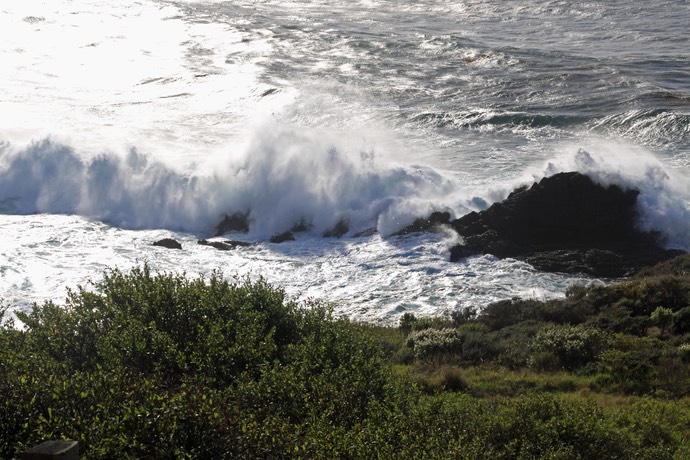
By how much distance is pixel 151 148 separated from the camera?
35938mm

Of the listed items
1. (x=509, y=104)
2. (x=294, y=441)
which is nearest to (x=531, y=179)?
(x=509, y=104)

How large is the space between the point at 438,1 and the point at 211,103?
37.1 m

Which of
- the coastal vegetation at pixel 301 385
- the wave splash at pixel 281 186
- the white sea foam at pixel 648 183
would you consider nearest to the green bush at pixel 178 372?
the coastal vegetation at pixel 301 385

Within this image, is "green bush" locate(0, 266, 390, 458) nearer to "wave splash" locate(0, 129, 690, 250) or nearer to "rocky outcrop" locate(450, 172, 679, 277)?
"rocky outcrop" locate(450, 172, 679, 277)

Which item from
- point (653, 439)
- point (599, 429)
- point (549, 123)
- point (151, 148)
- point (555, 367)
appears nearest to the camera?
point (599, 429)

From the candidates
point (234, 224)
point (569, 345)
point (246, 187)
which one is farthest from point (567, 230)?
point (246, 187)

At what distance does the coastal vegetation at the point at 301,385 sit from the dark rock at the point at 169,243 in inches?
437

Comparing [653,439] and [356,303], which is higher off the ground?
[653,439]

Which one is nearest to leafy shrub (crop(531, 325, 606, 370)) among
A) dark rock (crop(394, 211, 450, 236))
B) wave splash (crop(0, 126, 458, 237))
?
dark rock (crop(394, 211, 450, 236))

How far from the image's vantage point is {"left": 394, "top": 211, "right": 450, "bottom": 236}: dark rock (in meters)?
27.1

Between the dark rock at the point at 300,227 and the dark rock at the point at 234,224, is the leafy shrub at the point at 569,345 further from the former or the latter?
the dark rock at the point at 234,224

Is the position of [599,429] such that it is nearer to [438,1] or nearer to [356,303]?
[356,303]

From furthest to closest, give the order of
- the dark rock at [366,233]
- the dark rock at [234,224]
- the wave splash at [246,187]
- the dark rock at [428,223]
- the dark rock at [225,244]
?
the wave splash at [246,187], the dark rock at [234,224], the dark rock at [366,233], the dark rock at [428,223], the dark rock at [225,244]

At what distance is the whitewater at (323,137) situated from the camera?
24.6m
